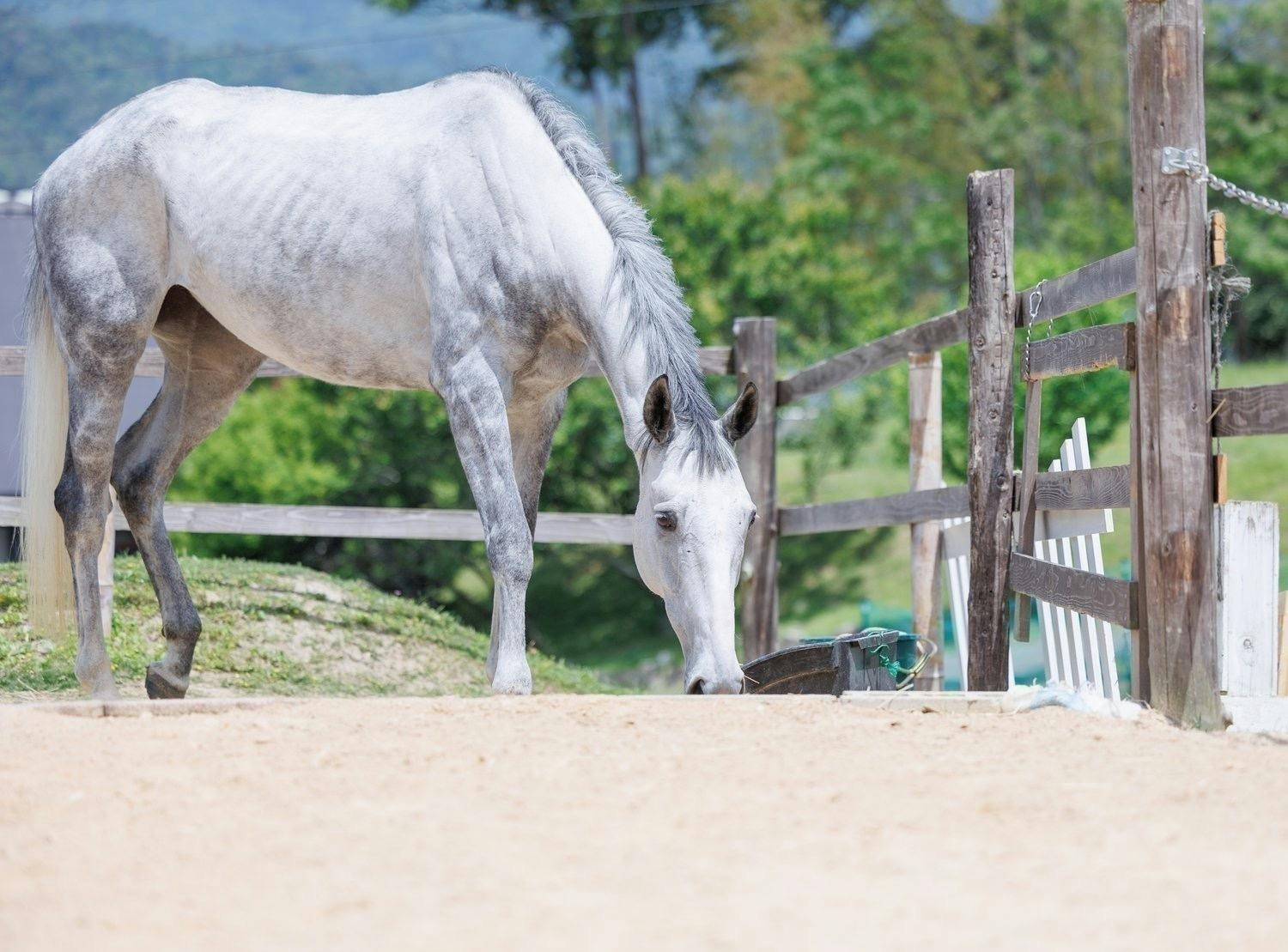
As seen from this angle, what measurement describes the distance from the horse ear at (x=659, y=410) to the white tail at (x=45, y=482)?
7.78ft

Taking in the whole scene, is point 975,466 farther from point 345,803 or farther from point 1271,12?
point 1271,12

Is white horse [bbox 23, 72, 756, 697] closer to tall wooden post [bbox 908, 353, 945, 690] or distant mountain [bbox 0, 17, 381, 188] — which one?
tall wooden post [bbox 908, 353, 945, 690]

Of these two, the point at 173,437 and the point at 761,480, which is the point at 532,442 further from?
the point at 761,480

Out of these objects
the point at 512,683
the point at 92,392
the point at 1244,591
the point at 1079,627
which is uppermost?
the point at 92,392

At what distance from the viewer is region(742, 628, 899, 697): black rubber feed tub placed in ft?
14.1

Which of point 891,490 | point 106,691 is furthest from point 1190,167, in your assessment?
point 891,490

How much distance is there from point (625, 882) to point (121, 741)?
146cm

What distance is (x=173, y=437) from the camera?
205 inches

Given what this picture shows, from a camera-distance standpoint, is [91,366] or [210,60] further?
[210,60]

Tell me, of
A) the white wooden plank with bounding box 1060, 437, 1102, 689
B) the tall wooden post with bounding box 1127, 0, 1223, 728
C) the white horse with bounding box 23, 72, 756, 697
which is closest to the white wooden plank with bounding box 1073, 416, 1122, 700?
the white wooden plank with bounding box 1060, 437, 1102, 689

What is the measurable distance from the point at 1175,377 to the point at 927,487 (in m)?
2.55

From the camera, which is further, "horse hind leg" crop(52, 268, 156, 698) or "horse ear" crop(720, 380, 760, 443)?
"horse hind leg" crop(52, 268, 156, 698)

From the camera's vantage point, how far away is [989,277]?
4.69 m

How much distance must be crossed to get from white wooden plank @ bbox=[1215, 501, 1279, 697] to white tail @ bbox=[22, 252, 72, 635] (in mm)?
3851
